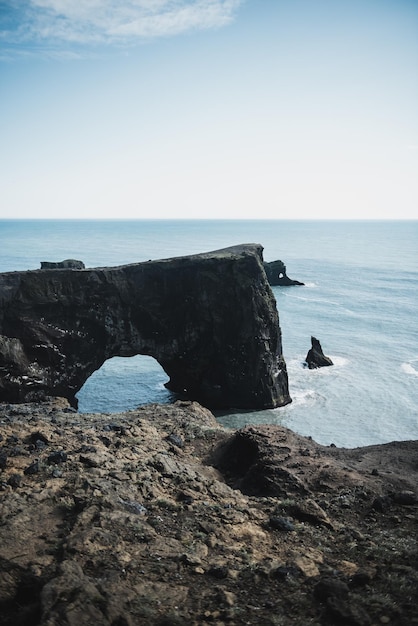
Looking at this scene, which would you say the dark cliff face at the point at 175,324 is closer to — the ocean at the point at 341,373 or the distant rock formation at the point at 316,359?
the ocean at the point at 341,373

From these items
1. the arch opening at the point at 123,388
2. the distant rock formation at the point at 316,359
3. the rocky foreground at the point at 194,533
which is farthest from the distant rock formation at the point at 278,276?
the rocky foreground at the point at 194,533

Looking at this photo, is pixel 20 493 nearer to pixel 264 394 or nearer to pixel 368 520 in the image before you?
pixel 368 520

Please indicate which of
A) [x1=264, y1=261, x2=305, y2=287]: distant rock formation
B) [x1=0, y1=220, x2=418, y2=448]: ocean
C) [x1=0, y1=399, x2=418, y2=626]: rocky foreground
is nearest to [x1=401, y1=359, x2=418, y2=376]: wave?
[x1=0, y1=220, x2=418, y2=448]: ocean

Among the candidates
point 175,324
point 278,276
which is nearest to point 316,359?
point 175,324

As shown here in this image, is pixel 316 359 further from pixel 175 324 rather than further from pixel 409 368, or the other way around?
pixel 175 324

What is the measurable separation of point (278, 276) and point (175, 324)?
73637 millimetres

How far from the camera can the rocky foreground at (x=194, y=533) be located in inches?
352

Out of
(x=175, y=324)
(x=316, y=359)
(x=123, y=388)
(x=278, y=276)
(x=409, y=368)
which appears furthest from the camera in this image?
(x=278, y=276)

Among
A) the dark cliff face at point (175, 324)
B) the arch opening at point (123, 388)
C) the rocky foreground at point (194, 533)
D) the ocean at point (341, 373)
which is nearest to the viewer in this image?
the rocky foreground at point (194, 533)

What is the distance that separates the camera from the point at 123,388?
1847 inches

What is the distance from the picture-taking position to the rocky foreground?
895 centimetres

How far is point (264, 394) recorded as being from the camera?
42219 mm

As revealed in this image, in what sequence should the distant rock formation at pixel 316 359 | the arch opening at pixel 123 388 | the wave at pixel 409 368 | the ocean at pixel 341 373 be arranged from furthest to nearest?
the distant rock formation at pixel 316 359 < the wave at pixel 409 368 < the arch opening at pixel 123 388 < the ocean at pixel 341 373

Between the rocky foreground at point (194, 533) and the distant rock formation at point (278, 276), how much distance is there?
3600 inches
